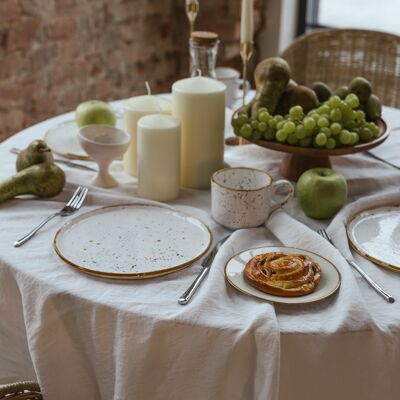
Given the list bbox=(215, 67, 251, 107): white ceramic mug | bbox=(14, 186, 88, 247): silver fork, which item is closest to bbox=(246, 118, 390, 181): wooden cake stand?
bbox=(14, 186, 88, 247): silver fork

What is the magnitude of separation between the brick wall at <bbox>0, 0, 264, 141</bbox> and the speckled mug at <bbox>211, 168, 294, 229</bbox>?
1.63 meters

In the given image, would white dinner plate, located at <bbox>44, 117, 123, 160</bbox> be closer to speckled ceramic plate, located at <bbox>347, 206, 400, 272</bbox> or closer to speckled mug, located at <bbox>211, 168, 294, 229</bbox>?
speckled mug, located at <bbox>211, 168, 294, 229</bbox>

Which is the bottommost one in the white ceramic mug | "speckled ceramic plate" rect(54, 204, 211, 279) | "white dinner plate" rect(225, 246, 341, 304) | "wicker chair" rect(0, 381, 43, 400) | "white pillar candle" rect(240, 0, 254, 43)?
"wicker chair" rect(0, 381, 43, 400)

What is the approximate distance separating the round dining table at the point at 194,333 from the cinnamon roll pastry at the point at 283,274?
0.02m

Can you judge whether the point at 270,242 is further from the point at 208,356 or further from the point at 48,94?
the point at 48,94

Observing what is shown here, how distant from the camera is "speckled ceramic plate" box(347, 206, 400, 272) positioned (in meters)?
1.14

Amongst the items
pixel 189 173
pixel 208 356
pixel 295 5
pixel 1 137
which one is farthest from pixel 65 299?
pixel 295 5

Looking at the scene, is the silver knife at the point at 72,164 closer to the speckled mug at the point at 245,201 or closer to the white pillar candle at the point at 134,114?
the white pillar candle at the point at 134,114

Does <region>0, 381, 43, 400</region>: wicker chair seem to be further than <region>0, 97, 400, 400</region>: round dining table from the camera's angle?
Yes

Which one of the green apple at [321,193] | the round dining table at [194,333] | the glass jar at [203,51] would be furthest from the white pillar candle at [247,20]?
the round dining table at [194,333]

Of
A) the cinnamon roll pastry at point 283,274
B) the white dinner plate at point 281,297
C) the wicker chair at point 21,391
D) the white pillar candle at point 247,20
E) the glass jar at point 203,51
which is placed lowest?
the wicker chair at point 21,391

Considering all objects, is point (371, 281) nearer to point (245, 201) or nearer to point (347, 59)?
point (245, 201)

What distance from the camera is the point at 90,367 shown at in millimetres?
1063

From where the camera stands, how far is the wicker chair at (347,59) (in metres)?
2.35
